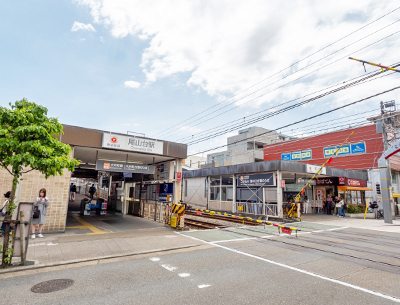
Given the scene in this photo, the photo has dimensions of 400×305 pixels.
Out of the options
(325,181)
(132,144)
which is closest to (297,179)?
(325,181)

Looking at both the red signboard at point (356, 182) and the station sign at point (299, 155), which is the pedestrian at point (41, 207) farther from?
the station sign at point (299, 155)

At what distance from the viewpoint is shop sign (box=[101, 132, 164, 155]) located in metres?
11.8

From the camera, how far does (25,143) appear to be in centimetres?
603

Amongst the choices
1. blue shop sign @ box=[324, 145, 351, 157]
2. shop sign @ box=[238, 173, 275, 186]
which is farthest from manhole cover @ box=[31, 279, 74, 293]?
blue shop sign @ box=[324, 145, 351, 157]

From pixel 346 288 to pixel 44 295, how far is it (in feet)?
19.4

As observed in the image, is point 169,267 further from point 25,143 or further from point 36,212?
point 36,212

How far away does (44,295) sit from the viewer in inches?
181

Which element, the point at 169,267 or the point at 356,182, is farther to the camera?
the point at 356,182

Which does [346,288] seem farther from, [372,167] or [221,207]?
[372,167]

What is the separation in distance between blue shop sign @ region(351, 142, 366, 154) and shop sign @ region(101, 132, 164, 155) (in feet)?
88.3

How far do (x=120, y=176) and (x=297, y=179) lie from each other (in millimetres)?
16729

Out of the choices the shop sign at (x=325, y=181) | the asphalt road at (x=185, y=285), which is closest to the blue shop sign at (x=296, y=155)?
the shop sign at (x=325, y=181)

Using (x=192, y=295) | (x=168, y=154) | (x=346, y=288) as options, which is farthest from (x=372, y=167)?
(x=192, y=295)

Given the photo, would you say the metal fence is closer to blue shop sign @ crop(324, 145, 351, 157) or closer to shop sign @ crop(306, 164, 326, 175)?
shop sign @ crop(306, 164, 326, 175)
